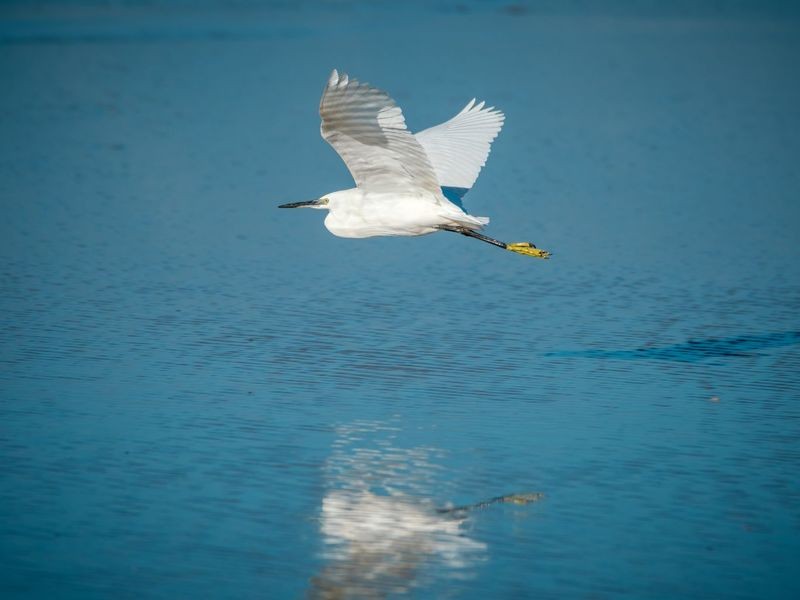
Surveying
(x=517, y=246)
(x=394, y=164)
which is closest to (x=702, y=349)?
(x=517, y=246)

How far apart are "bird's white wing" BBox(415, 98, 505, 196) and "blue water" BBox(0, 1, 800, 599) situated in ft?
3.39

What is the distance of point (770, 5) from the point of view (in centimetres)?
2889

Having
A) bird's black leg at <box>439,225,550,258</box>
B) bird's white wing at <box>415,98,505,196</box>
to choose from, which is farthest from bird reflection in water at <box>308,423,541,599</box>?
bird's white wing at <box>415,98,505,196</box>

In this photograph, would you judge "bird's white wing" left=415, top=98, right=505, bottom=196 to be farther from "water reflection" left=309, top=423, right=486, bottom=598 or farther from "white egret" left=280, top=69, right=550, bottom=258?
"water reflection" left=309, top=423, right=486, bottom=598

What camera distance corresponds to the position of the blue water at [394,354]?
19.0 ft

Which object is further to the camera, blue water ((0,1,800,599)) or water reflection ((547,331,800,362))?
water reflection ((547,331,800,362))

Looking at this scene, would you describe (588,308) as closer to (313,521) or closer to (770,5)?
(313,521)

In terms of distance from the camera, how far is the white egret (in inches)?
279

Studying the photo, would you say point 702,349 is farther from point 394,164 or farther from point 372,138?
point 372,138

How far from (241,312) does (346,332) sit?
0.91 m

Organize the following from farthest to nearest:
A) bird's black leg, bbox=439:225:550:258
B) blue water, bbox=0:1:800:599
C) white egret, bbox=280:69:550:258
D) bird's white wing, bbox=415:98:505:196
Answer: bird's white wing, bbox=415:98:505:196
bird's black leg, bbox=439:225:550:258
white egret, bbox=280:69:550:258
blue water, bbox=0:1:800:599

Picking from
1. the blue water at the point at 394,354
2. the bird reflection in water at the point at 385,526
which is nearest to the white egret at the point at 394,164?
the blue water at the point at 394,354

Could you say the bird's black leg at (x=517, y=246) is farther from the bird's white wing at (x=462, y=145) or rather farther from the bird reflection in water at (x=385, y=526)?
the bird reflection in water at (x=385, y=526)

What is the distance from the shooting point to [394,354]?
28.2ft
